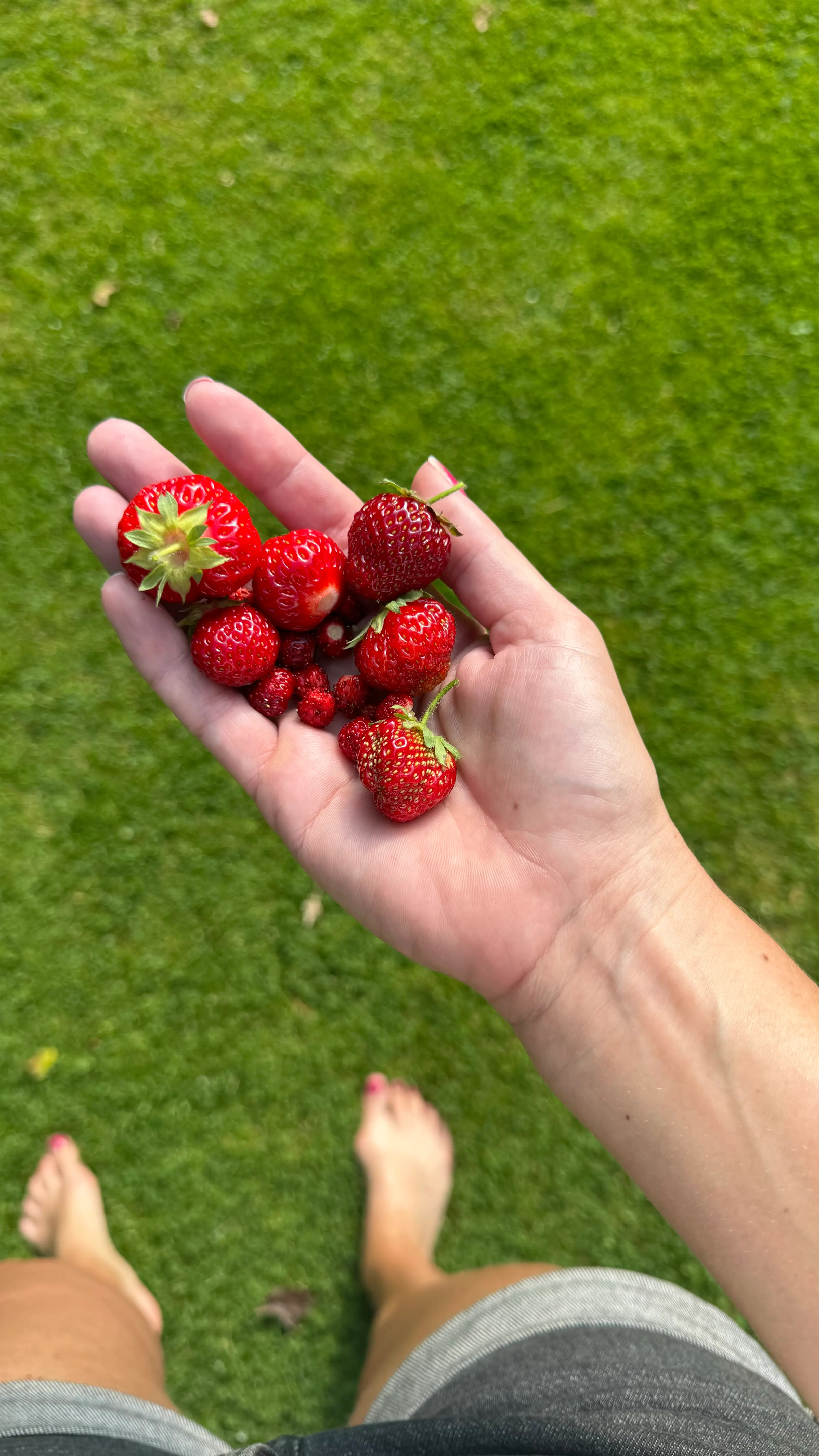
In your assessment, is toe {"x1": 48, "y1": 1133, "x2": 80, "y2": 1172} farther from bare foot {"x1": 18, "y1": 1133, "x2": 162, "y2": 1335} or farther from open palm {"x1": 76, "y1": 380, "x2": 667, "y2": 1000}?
open palm {"x1": 76, "y1": 380, "x2": 667, "y2": 1000}

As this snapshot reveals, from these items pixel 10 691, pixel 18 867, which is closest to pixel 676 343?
pixel 10 691

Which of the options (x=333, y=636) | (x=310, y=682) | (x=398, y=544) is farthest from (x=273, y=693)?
(x=398, y=544)

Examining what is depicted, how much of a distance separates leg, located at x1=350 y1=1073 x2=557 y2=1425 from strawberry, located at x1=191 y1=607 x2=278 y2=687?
1.41 m

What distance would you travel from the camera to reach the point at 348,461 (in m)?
3.05

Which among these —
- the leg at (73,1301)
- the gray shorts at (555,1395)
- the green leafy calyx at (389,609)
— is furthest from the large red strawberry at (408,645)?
the leg at (73,1301)

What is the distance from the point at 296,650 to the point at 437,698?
361 millimetres

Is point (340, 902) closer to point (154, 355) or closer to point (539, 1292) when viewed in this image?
point (539, 1292)

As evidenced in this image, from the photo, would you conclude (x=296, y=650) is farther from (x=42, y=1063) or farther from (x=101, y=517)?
(x=42, y=1063)

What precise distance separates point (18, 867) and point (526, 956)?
1.66 meters

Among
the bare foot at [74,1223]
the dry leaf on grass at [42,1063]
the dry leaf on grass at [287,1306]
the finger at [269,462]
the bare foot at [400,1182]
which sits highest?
the finger at [269,462]

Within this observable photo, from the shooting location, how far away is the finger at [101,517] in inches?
85.4

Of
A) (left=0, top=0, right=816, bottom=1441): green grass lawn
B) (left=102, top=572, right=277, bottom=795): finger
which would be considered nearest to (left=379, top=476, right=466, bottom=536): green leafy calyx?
(left=102, top=572, right=277, bottom=795): finger

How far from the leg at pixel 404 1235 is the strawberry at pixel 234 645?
1413mm

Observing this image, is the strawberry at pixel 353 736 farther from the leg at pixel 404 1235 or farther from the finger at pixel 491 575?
the leg at pixel 404 1235
